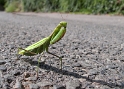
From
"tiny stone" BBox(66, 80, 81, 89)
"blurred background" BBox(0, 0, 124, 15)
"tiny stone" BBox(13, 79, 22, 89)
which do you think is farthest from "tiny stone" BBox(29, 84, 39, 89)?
"blurred background" BBox(0, 0, 124, 15)

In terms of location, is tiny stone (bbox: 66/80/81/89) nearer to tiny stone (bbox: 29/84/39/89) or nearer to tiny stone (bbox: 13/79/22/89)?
tiny stone (bbox: 29/84/39/89)

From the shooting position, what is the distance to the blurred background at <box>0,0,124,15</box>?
44.4 feet

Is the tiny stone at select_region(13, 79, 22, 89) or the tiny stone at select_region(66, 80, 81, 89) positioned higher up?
the tiny stone at select_region(13, 79, 22, 89)

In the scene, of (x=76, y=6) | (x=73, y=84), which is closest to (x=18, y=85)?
(x=73, y=84)

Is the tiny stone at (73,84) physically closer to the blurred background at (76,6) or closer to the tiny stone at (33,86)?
the tiny stone at (33,86)

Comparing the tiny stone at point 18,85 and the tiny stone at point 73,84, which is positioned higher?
the tiny stone at point 18,85

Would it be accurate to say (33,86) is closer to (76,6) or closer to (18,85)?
(18,85)

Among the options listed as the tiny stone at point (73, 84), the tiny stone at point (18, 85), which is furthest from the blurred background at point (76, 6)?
the tiny stone at point (18, 85)

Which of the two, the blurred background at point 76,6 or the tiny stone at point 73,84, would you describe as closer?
the tiny stone at point 73,84

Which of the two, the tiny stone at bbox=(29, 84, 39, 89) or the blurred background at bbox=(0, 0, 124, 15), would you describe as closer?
the tiny stone at bbox=(29, 84, 39, 89)

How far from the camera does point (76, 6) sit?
628 inches

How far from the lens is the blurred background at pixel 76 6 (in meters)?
13.5

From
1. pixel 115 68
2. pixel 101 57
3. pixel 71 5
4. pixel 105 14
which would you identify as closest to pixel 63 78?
pixel 115 68

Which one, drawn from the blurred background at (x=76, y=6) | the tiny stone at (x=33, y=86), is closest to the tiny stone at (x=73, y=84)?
the tiny stone at (x=33, y=86)
